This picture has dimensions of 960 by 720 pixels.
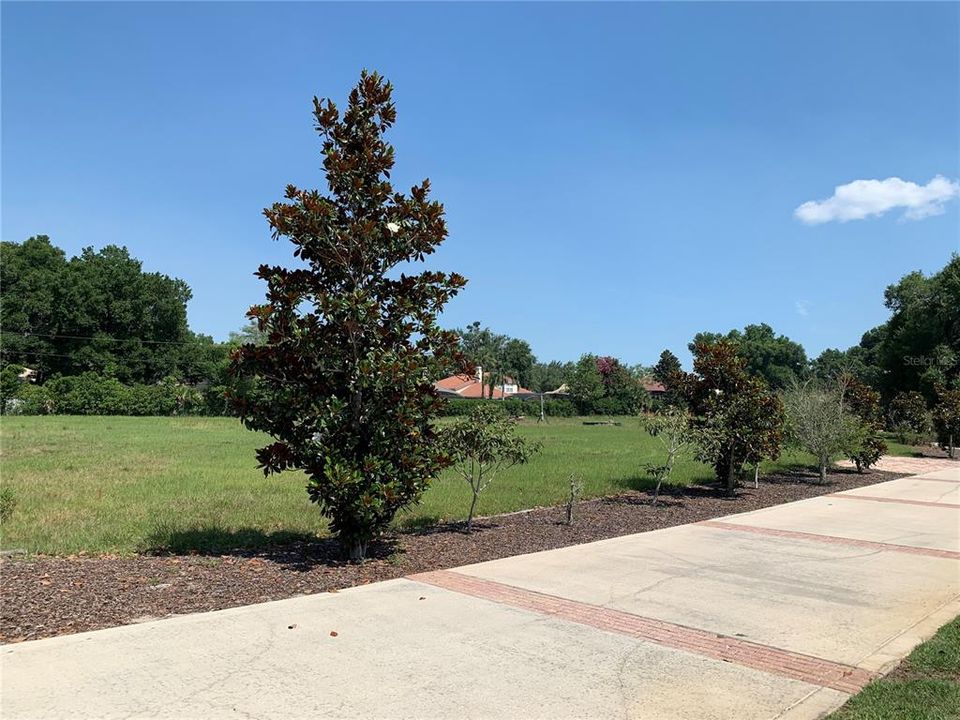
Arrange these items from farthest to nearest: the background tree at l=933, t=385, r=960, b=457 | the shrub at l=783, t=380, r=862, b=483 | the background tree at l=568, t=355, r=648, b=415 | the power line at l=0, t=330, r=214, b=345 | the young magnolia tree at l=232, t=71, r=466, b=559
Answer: the background tree at l=568, t=355, r=648, b=415 → the power line at l=0, t=330, r=214, b=345 → the background tree at l=933, t=385, r=960, b=457 → the shrub at l=783, t=380, r=862, b=483 → the young magnolia tree at l=232, t=71, r=466, b=559

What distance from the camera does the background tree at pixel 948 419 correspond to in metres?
28.5

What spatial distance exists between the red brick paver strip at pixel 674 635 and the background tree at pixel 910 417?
32.9 metres

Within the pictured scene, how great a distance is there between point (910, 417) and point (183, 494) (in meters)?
35.8

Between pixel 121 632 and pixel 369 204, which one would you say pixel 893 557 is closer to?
pixel 369 204

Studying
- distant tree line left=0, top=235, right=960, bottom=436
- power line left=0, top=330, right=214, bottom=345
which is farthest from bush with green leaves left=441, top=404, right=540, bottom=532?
power line left=0, top=330, right=214, bottom=345

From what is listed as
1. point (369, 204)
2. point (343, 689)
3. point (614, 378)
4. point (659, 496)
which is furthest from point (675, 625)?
point (614, 378)

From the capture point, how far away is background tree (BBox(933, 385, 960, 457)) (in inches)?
1121

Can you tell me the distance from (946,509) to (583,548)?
30.2ft

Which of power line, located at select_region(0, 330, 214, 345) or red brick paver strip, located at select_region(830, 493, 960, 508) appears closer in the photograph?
red brick paver strip, located at select_region(830, 493, 960, 508)

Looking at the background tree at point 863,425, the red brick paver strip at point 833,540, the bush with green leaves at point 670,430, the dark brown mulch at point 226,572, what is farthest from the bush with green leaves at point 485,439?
the background tree at point 863,425

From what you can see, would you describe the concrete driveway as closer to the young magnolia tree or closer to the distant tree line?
the young magnolia tree

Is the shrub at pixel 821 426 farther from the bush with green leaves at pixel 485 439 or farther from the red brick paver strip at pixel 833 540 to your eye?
the bush with green leaves at pixel 485 439

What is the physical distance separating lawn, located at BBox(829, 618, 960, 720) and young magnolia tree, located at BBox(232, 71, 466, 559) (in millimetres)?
4675

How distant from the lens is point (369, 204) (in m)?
8.09
